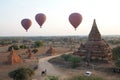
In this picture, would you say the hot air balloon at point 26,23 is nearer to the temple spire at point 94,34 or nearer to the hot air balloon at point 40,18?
the hot air balloon at point 40,18

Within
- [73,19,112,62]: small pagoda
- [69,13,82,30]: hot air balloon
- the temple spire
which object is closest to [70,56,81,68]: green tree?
[73,19,112,62]: small pagoda

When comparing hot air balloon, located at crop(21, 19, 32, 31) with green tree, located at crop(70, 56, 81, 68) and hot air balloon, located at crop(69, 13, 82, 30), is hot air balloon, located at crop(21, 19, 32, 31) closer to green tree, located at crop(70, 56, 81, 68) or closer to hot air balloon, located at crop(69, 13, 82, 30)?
hot air balloon, located at crop(69, 13, 82, 30)

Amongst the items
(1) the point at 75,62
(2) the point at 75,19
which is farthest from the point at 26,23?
(1) the point at 75,62

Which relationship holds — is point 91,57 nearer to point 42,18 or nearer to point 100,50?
point 100,50

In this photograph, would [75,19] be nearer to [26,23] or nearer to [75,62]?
[75,62]

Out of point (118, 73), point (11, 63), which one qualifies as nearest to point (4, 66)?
point (11, 63)

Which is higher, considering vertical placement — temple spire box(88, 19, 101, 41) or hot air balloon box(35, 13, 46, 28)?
hot air balloon box(35, 13, 46, 28)

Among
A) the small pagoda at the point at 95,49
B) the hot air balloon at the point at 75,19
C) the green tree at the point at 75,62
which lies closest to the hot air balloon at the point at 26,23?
the hot air balloon at the point at 75,19

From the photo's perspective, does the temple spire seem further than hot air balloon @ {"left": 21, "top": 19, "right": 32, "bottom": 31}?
Yes

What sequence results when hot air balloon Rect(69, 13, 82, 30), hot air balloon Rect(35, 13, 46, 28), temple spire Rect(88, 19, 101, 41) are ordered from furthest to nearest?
1. temple spire Rect(88, 19, 101, 41)
2. hot air balloon Rect(35, 13, 46, 28)
3. hot air balloon Rect(69, 13, 82, 30)
